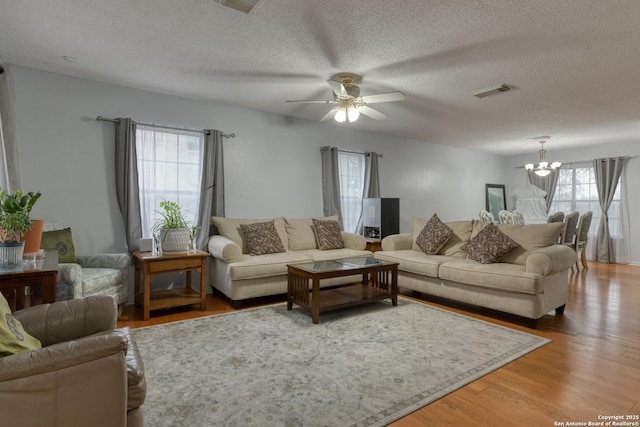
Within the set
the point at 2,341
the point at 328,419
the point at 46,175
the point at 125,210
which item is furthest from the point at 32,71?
the point at 328,419

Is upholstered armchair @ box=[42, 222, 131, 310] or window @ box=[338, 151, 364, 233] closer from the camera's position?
upholstered armchair @ box=[42, 222, 131, 310]

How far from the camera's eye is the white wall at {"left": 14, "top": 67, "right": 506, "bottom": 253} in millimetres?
3506

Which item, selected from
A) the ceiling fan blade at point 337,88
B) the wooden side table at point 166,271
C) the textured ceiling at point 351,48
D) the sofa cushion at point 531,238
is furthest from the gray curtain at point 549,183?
the wooden side table at point 166,271

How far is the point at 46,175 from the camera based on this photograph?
11.5 ft

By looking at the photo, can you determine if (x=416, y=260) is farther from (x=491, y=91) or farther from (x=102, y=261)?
(x=102, y=261)

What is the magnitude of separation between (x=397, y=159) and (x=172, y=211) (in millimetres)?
4236

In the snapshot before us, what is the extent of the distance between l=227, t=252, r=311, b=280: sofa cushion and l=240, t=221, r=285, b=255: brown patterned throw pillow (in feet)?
0.50

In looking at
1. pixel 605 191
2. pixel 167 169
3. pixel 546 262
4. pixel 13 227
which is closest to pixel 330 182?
pixel 167 169

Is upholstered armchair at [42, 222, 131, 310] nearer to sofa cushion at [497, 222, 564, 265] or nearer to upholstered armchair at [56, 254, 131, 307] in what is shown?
upholstered armchair at [56, 254, 131, 307]

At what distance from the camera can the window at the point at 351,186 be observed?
5.79m

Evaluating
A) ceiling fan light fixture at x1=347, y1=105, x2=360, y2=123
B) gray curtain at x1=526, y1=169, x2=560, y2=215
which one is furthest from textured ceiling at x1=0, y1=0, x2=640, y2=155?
gray curtain at x1=526, y1=169, x2=560, y2=215

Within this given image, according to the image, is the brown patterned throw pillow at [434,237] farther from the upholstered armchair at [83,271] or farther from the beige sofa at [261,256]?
the upholstered armchair at [83,271]

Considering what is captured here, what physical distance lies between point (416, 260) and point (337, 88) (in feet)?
7.04

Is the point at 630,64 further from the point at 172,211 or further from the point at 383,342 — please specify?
the point at 172,211
